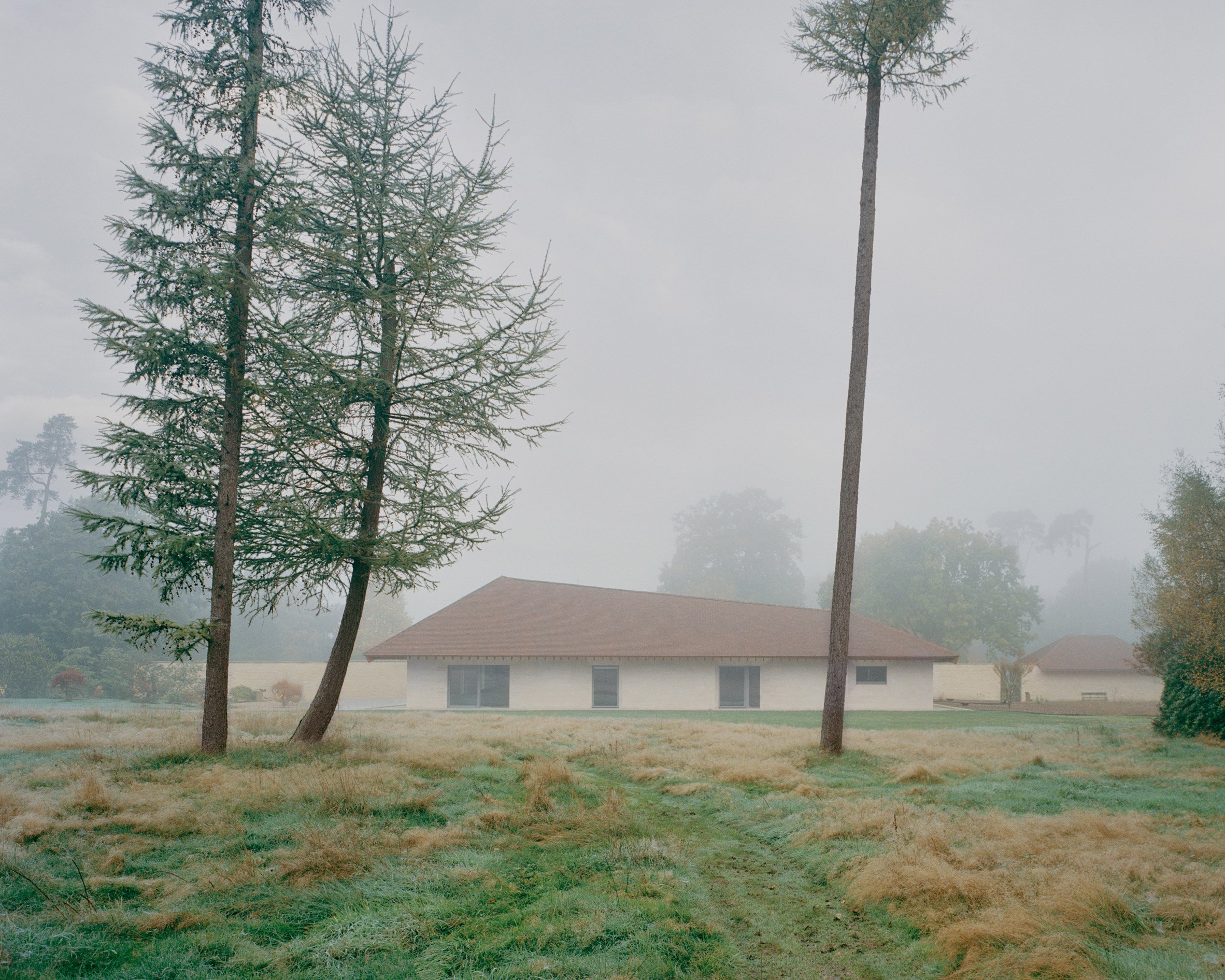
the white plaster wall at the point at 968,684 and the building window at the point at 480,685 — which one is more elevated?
the building window at the point at 480,685

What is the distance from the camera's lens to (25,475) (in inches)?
2382

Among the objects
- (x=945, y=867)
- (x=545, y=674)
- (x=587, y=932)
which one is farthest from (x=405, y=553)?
(x=545, y=674)

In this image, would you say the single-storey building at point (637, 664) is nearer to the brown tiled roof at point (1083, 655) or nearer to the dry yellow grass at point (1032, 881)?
the brown tiled roof at point (1083, 655)

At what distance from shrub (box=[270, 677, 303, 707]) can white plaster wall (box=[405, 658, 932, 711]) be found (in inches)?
416

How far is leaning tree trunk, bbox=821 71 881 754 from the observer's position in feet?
41.9

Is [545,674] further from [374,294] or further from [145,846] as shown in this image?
[145,846]

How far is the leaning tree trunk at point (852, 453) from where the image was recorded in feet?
A: 41.9

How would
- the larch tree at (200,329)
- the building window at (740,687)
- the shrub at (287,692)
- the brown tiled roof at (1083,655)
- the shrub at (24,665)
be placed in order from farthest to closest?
the brown tiled roof at (1083,655)
the shrub at (24,665)
the shrub at (287,692)
the building window at (740,687)
the larch tree at (200,329)

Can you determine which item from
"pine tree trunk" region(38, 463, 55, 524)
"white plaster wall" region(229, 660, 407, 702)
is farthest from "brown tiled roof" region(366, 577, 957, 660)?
"pine tree trunk" region(38, 463, 55, 524)

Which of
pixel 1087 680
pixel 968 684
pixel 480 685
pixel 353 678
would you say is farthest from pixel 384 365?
pixel 1087 680

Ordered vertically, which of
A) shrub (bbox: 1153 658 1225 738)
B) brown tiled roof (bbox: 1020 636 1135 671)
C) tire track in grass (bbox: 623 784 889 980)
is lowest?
brown tiled roof (bbox: 1020 636 1135 671)

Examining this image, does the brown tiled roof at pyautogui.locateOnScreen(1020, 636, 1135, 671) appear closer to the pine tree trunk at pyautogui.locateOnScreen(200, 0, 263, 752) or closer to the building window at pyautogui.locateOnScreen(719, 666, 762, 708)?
the building window at pyautogui.locateOnScreen(719, 666, 762, 708)

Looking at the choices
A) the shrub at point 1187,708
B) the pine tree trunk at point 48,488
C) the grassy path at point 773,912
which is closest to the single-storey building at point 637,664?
the shrub at point 1187,708

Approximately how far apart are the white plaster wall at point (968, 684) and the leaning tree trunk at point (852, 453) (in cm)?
3159
